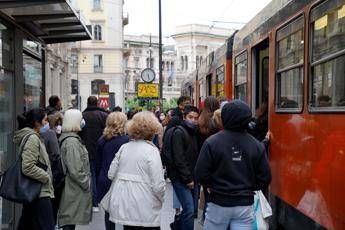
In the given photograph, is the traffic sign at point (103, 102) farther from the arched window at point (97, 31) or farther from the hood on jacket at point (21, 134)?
the arched window at point (97, 31)

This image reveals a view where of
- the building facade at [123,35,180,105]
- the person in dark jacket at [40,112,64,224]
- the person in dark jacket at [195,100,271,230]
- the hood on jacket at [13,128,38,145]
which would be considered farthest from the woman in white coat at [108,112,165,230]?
the building facade at [123,35,180,105]

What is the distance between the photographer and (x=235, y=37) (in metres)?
11.1

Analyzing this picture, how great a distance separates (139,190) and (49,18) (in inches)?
138

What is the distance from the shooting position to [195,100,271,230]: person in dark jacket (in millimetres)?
4910

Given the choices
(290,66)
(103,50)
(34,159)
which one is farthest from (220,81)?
(103,50)

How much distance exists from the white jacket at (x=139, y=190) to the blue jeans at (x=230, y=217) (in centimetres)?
69

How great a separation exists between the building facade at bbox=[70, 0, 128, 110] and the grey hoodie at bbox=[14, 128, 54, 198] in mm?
65225

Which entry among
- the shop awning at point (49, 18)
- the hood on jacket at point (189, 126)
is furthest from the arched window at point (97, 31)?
the hood on jacket at point (189, 126)

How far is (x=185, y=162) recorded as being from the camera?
735cm

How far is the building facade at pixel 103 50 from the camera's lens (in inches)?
2832

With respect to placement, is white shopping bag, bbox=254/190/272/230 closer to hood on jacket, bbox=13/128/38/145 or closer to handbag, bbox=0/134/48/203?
handbag, bbox=0/134/48/203

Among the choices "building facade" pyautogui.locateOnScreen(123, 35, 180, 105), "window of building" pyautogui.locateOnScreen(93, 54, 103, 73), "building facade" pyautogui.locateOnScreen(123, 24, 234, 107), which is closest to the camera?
"building facade" pyautogui.locateOnScreen(123, 24, 234, 107)

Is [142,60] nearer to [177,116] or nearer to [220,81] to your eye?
[220,81]

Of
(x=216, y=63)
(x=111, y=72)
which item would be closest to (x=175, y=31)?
(x=111, y=72)
